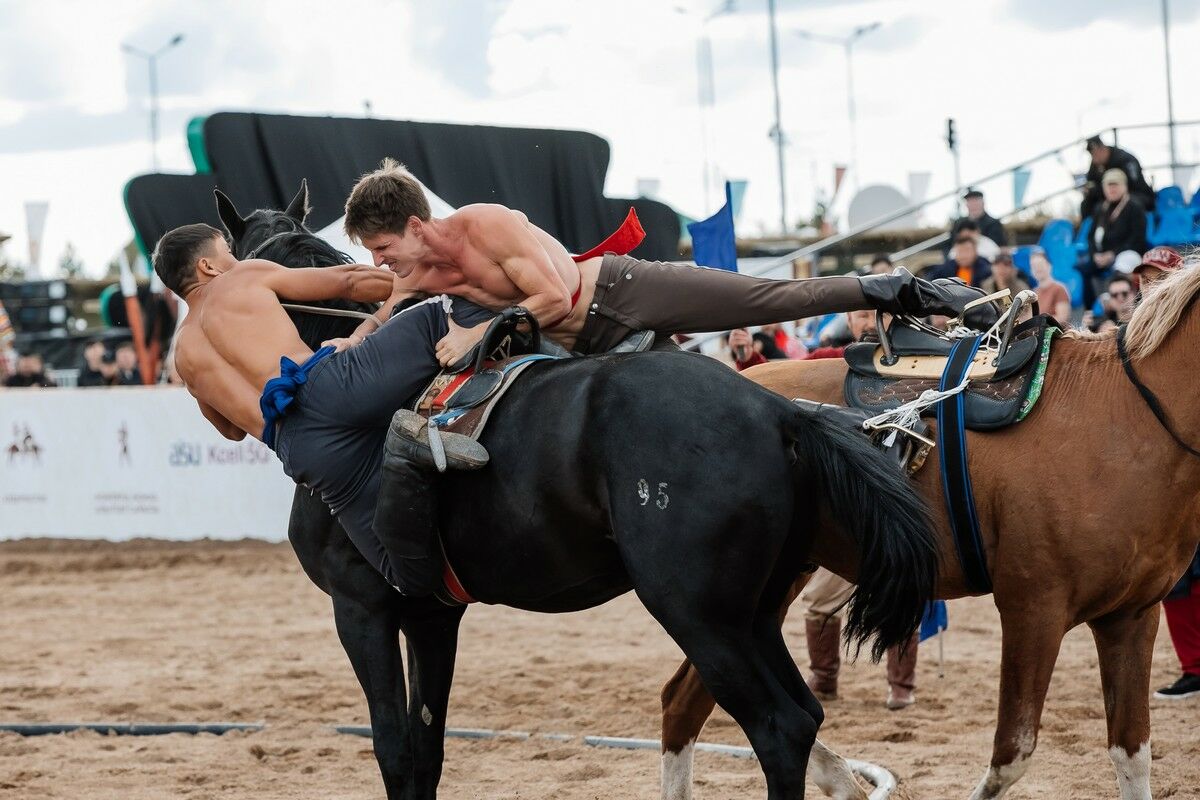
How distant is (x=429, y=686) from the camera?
4539 millimetres

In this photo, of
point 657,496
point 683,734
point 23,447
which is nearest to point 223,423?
point 657,496

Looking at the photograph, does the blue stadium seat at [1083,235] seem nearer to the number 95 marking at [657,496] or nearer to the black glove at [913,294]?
the black glove at [913,294]

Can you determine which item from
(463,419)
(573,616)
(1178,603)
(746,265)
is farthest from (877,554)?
(746,265)

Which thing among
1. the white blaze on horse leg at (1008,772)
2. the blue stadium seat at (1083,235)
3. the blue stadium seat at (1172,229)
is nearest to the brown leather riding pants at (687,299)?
the white blaze on horse leg at (1008,772)

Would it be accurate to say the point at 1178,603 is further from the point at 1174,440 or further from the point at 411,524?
the point at 411,524

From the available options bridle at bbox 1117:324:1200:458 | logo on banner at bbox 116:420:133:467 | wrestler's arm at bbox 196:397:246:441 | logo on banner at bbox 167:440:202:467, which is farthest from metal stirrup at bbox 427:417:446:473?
logo on banner at bbox 116:420:133:467

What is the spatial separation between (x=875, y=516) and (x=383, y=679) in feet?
5.42

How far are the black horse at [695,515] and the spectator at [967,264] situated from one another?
8090mm

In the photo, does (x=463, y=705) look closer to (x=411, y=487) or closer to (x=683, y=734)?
(x=683, y=734)

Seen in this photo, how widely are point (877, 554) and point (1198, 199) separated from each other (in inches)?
434

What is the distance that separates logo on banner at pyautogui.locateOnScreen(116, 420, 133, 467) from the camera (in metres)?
12.7

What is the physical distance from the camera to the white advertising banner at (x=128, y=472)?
1240cm

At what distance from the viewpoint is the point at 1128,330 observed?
14.2 ft

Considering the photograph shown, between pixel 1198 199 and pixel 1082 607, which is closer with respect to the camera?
pixel 1082 607
